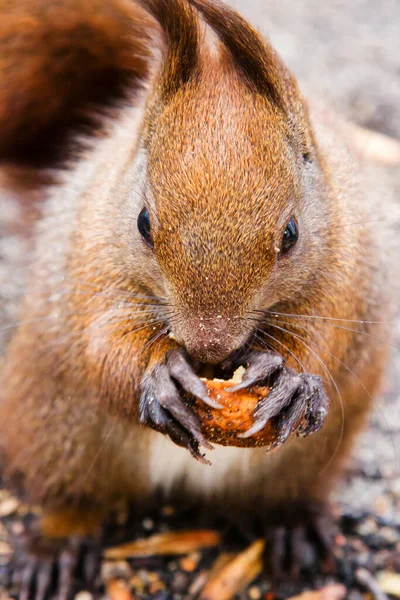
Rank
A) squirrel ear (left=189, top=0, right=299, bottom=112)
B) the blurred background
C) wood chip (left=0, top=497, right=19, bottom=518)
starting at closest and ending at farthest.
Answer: squirrel ear (left=189, top=0, right=299, bottom=112) → wood chip (left=0, top=497, right=19, bottom=518) → the blurred background

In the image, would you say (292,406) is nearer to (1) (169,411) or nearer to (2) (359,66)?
(1) (169,411)

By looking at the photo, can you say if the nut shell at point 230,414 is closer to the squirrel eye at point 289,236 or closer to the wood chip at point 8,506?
the squirrel eye at point 289,236

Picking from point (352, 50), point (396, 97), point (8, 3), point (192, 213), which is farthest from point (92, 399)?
point (352, 50)

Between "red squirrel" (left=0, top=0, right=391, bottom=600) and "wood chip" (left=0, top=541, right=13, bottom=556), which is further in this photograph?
"wood chip" (left=0, top=541, right=13, bottom=556)

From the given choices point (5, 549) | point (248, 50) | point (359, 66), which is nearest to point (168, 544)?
point (5, 549)

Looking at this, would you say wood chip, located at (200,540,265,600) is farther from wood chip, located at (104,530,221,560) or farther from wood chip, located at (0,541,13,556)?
wood chip, located at (0,541,13,556)

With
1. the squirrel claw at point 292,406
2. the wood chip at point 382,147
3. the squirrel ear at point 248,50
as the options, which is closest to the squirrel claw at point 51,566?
the squirrel claw at point 292,406

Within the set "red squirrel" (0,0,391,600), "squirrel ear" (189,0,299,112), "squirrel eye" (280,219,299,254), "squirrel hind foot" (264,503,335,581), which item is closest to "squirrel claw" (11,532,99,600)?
"red squirrel" (0,0,391,600)

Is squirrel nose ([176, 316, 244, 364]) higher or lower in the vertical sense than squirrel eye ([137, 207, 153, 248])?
lower
